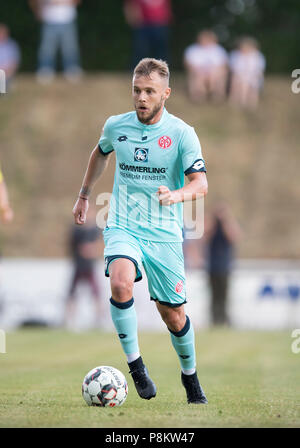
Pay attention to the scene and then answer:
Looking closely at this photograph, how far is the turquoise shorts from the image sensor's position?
7.03 meters

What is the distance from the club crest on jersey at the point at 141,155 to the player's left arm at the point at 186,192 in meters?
0.38

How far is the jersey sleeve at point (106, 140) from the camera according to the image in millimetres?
7375

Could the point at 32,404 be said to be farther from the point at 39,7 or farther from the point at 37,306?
the point at 39,7

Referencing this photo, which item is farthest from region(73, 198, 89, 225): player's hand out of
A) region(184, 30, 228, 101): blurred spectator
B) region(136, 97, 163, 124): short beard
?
region(184, 30, 228, 101): blurred spectator

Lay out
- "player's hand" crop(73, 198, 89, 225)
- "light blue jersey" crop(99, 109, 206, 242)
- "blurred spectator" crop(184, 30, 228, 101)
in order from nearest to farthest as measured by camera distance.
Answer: "light blue jersey" crop(99, 109, 206, 242) → "player's hand" crop(73, 198, 89, 225) → "blurred spectator" crop(184, 30, 228, 101)

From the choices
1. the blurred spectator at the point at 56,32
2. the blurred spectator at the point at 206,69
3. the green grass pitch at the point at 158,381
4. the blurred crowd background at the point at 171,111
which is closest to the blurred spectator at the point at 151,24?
the blurred crowd background at the point at 171,111

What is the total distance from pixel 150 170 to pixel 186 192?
500 millimetres

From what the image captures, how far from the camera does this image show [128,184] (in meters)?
7.18

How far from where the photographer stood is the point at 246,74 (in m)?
26.3

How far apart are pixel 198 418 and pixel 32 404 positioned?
1407mm

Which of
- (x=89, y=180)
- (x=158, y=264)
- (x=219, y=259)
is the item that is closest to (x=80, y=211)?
(x=89, y=180)

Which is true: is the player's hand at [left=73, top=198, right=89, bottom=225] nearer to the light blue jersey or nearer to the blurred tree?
the light blue jersey

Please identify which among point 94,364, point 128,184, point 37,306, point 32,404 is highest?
point 128,184

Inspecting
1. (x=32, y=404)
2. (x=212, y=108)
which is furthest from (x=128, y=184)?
(x=212, y=108)
